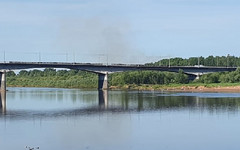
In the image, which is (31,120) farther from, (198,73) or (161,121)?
(198,73)

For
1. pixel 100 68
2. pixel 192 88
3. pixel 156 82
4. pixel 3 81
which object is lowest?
pixel 192 88

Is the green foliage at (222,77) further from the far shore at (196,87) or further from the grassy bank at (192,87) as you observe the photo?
the far shore at (196,87)

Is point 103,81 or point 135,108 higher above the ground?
point 103,81

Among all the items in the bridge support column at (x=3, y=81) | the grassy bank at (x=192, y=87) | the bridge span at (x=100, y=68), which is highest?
the bridge span at (x=100, y=68)

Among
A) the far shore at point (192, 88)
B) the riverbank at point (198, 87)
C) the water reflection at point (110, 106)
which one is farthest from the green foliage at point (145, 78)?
the water reflection at point (110, 106)

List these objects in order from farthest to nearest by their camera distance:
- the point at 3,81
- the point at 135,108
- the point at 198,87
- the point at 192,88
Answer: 1. the point at 192,88
2. the point at 198,87
3. the point at 3,81
4. the point at 135,108

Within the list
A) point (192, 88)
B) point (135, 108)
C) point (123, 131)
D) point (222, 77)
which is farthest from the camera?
point (222, 77)

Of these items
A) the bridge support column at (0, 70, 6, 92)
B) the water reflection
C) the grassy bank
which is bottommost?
the water reflection

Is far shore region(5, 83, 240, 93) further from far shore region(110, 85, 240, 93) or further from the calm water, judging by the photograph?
the calm water

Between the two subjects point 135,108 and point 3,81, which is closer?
point 135,108

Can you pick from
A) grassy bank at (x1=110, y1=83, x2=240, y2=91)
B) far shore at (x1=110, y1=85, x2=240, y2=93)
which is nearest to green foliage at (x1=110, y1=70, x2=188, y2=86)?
grassy bank at (x1=110, y1=83, x2=240, y2=91)

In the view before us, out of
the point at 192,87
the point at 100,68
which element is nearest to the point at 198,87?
the point at 192,87

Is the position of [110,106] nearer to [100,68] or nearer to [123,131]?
[123,131]

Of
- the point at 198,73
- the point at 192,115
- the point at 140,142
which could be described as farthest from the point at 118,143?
the point at 198,73
